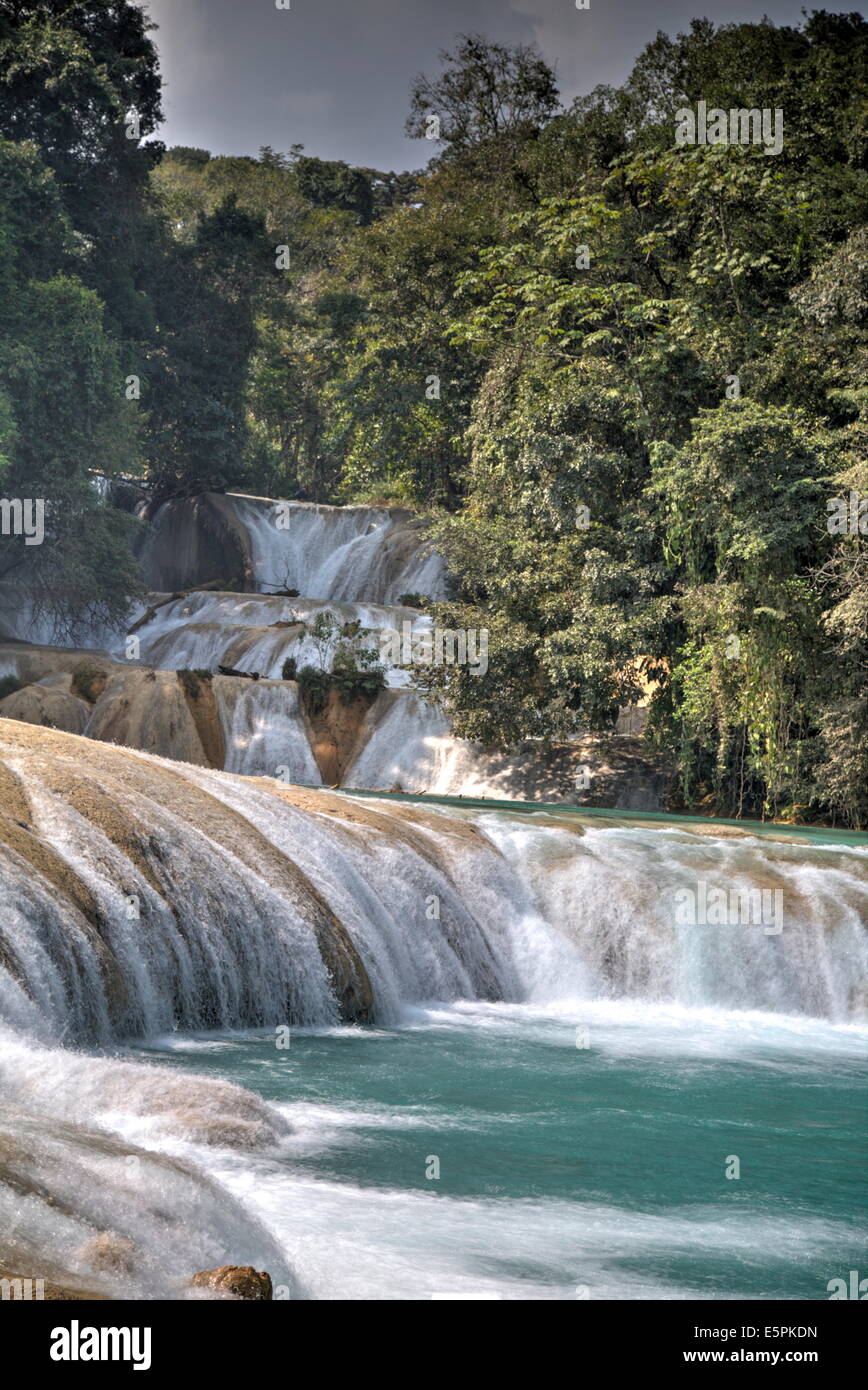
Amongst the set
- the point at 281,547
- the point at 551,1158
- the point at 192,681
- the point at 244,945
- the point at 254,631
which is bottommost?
the point at 551,1158

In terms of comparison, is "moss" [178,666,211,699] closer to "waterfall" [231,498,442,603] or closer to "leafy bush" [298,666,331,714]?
"leafy bush" [298,666,331,714]

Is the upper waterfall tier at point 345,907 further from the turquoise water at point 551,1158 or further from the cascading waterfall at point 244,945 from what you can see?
the turquoise water at point 551,1158

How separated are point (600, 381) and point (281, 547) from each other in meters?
14.6

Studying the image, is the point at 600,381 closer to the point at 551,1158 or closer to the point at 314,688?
the point at 314,688

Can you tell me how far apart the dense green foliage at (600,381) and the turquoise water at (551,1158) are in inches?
396

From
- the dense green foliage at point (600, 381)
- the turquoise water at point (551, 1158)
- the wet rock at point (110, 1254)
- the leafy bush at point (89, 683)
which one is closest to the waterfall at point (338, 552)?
the dense green foliage at point (600, 381)

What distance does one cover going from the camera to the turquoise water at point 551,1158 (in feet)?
18.6

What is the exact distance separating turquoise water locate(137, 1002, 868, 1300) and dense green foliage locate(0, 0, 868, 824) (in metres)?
10.1

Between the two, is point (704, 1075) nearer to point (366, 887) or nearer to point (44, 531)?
point (366, 887)

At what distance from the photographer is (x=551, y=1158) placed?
298 inches

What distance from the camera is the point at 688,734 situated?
22.2 metres

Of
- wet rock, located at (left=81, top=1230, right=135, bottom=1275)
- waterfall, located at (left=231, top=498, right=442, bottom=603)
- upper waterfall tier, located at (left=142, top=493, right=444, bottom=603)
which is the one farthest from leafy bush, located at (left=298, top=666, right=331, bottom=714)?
wet rock, located at (left=81, top=1230, right=135, bottom=1275)

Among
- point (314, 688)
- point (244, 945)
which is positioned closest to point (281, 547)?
point (314, 688)

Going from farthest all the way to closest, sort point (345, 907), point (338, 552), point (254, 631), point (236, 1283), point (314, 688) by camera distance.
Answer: point (338, 552) < point (254, 631) < point (314, 688) < point (345, 907) < point (236, 1283)
